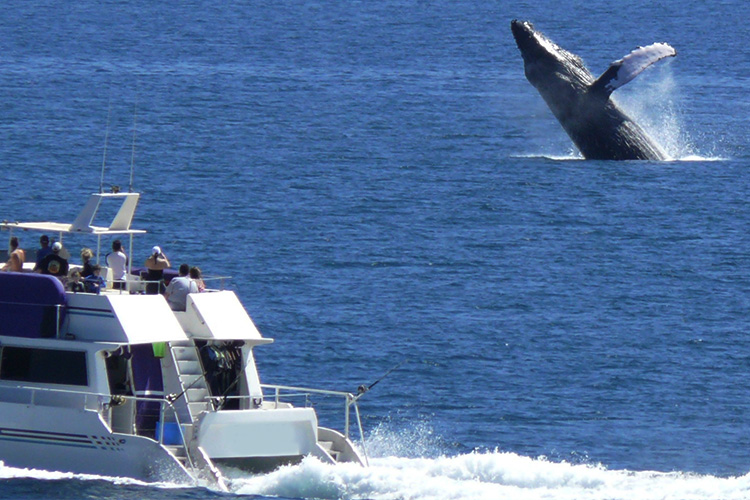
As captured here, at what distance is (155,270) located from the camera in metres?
31.4

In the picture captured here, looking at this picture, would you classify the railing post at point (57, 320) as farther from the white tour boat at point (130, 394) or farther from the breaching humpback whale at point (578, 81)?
the breaching humpback whale at point (578, 81)

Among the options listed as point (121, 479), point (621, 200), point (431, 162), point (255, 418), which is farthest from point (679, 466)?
point (431, 162)

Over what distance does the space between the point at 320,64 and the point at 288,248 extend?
230 ft

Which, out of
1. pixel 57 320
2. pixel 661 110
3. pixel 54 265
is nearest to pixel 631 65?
pixel 54 265

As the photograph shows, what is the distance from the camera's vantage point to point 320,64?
12781 centimetres

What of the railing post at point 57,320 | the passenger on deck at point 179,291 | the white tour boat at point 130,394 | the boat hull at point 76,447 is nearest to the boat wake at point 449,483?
the boat hull at point 76,447

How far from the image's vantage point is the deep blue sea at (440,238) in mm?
34969

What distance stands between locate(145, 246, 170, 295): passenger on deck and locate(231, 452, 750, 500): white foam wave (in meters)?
4.34

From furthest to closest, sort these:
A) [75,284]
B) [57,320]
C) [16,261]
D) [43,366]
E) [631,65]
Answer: [631,65]
[16,261]
[75,284]
[43,366]
[57,320]

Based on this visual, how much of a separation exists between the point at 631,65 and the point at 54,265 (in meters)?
35.4

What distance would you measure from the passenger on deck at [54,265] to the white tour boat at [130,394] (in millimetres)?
735

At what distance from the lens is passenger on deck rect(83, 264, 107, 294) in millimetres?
29797

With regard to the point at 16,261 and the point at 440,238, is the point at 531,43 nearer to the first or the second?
the point at 440,238

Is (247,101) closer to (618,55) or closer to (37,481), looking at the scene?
(618,55)
